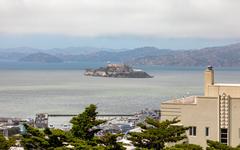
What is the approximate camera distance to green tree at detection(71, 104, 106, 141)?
69.1ft

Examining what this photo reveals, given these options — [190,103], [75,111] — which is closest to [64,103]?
[75,111]

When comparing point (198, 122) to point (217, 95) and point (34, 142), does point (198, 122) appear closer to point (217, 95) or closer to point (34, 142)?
point (217, 95)

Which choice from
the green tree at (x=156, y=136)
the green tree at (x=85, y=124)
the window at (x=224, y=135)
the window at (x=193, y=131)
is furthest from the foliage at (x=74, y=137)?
the window at (x=224, y=135)

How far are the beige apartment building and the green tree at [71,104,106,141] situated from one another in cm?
840

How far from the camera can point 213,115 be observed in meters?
28.2

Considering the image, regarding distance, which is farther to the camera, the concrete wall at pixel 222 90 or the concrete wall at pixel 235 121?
the concrete wall at pixel 222 90

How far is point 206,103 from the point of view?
28266 mm

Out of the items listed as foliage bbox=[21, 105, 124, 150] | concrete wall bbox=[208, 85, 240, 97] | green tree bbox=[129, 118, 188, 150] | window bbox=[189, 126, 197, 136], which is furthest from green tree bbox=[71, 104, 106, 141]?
concrete wall bbox=[208, 85, 240, 97]

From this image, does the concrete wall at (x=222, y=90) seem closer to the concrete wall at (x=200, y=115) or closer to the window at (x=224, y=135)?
the concrete wall at (x=200, y=115)

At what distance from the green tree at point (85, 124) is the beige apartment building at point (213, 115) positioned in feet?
27.6

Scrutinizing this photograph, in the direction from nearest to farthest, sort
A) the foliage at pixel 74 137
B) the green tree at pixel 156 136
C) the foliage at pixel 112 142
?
the foliage at pixel 112 142
the foliage at pixel 74 137
the green tree at pixel 156 136

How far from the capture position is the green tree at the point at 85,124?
21062mm

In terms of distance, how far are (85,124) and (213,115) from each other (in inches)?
370

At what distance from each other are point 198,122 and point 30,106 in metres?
94.3
